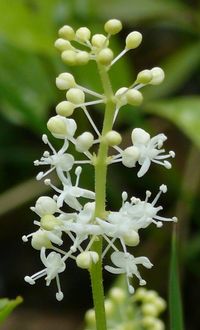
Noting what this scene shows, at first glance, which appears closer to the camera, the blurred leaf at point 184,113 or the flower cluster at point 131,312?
the flower cluster at point 131,312

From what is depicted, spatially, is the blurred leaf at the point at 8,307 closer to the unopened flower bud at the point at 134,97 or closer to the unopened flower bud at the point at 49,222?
the unopened flower bud at the point at 49,222

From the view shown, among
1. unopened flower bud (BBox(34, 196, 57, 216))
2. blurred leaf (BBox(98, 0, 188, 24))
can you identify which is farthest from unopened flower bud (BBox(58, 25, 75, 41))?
blurred leaf (BBox(98, 0, 188, 24))

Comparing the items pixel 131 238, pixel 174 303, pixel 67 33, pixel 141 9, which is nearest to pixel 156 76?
pixel 67 33

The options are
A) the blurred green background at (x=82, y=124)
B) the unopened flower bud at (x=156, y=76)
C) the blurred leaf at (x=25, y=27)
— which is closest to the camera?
the unopened flower bud at (x=156, y=76)

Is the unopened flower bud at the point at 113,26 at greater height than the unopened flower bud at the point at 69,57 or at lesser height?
greater

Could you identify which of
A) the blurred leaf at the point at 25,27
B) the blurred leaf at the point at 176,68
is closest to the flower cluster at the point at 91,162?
the blurred leaf at the point at 25,27

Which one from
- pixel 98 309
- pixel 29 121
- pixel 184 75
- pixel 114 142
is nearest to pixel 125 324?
pixel 98 309

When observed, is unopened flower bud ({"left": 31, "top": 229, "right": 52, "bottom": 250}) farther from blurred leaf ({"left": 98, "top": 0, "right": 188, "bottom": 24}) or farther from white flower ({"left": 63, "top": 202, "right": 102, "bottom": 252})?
blurred leaf ({"left": 98, "top": 0, "right": 188, "bottom": 24})
